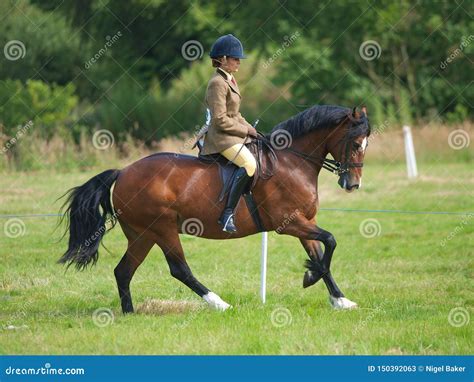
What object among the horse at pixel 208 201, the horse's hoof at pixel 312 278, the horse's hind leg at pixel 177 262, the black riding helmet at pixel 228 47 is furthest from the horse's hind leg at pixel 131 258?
the black riding helmet at pixel 228 47

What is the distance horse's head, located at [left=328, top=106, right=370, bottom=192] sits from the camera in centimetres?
948

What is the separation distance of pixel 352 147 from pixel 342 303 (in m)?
1.66

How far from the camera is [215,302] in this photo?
9359mm

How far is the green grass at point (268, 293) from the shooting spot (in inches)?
311

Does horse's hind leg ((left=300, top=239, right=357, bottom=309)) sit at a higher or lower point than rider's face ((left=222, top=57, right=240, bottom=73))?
lower

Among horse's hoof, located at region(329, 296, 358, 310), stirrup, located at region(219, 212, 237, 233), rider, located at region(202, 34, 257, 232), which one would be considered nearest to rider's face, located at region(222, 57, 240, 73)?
rider, located at region(202, 34, 257, 232)

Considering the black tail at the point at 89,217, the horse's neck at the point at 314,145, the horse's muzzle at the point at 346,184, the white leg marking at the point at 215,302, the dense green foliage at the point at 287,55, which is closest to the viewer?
the white leg marking at the point at 215,302

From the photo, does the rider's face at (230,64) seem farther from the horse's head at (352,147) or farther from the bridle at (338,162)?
the horse's head at (352,147)

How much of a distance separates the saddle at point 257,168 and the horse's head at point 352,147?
738mm

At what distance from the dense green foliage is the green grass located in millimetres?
14731


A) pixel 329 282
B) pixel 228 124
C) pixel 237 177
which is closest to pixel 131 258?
pixel 237 177

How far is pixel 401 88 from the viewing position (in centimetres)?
3603

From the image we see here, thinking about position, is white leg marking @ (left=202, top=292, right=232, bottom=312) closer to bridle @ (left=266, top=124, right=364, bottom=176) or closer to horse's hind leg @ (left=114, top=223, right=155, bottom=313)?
horse's hind leg @ (left=114, top=223, right=155, bottom=313)

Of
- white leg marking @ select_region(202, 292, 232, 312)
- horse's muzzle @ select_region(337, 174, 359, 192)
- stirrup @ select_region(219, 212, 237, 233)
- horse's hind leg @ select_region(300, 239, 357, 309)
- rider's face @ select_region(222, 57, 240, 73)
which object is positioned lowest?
white leg marking @ select_region(202, 292, 232, 312)
